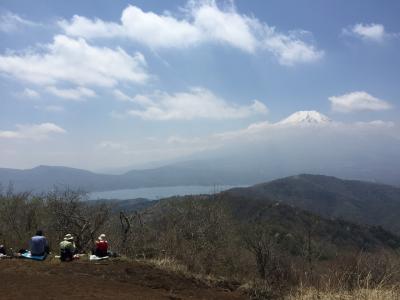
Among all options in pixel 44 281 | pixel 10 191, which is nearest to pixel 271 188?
pixel 10 191

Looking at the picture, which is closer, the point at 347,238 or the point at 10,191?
the point at 10,191

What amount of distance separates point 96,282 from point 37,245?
15.1 feet

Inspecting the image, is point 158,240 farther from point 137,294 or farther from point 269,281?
point 137,294

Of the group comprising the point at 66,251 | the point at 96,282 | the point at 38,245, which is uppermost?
the point at 38,245

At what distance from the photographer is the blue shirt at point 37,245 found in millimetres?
13625

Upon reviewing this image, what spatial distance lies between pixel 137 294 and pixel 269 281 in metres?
5.00

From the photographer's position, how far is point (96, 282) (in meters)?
10.2

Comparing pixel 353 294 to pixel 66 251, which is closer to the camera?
pixel 353 294

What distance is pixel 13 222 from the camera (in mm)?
20359

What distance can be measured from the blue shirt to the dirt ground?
0.52 m

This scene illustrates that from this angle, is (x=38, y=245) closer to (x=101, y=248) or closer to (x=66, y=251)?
(x=66, y=251)

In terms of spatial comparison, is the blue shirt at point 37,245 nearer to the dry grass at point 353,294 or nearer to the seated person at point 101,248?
the seated person at point 101,248

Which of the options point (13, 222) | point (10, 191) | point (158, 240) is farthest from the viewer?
point (10, 191)

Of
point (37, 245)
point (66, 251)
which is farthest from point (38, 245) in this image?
point (66, 251)
